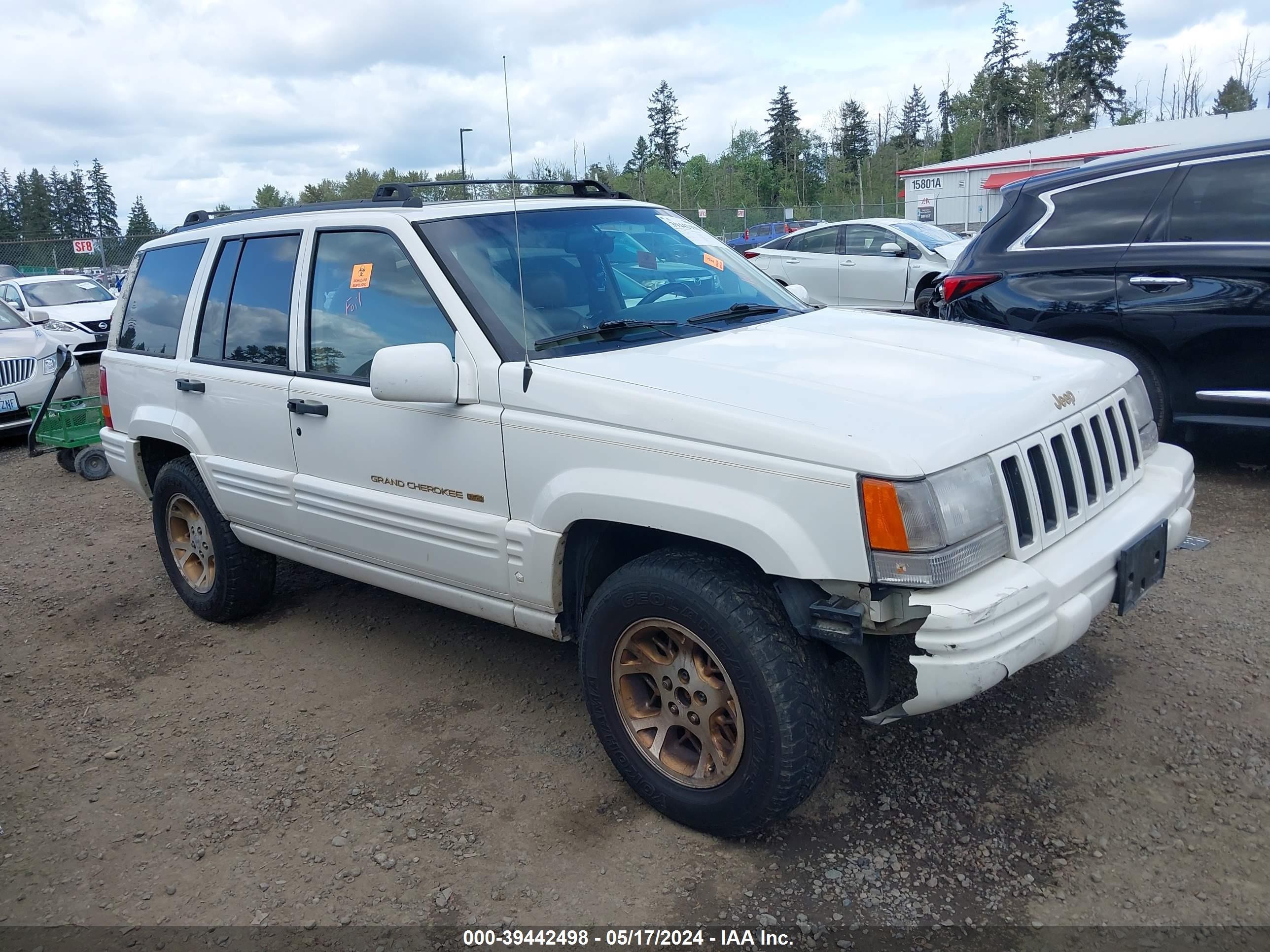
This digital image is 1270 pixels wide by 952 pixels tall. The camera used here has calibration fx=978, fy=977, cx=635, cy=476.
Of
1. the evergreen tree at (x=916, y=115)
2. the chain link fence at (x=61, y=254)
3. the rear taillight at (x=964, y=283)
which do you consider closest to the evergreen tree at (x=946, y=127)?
the evergreen tree at (x=916, y=115)

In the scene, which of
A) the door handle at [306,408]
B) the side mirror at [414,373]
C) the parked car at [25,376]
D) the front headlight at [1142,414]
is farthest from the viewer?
the parked car at [25,376]

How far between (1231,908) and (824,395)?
5.59 ft

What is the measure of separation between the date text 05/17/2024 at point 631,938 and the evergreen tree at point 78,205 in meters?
87.6

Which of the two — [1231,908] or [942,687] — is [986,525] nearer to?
[942,687]

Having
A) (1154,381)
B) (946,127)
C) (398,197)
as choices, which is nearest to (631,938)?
(398,197)

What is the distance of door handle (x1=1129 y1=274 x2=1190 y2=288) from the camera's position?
A: 5582mm

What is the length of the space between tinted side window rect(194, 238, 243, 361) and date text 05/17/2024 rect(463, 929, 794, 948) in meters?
2.96

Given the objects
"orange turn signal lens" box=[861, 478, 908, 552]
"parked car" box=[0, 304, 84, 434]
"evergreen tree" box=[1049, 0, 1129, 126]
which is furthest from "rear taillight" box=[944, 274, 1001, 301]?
"evergreen tree" box=[1049, 0, 1129, 126]

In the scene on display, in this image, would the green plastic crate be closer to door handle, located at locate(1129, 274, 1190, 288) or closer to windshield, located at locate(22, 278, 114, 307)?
door handle, located at locate(1129, 274, 1190, 288)

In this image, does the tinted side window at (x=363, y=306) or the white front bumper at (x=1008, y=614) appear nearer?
the white front bumper at (x=1008, y=614)

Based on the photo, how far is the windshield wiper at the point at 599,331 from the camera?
3332mm

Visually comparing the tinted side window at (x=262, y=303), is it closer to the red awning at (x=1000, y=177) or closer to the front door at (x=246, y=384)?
the front door at (x=246, y=384)

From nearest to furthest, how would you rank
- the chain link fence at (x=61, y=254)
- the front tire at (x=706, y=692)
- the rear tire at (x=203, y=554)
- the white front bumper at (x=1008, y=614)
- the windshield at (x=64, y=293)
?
the white front bumper at (x=1008, y=614) < the front tire at (x=706, y=692) < the rear tire at (x=203, y=554) < the windshield at (x=64, y=293) < the chain link fence at (x=61, y=254)

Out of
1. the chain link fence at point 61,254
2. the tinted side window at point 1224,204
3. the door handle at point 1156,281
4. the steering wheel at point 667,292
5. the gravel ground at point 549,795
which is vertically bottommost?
the gravel ground at point 549,795
